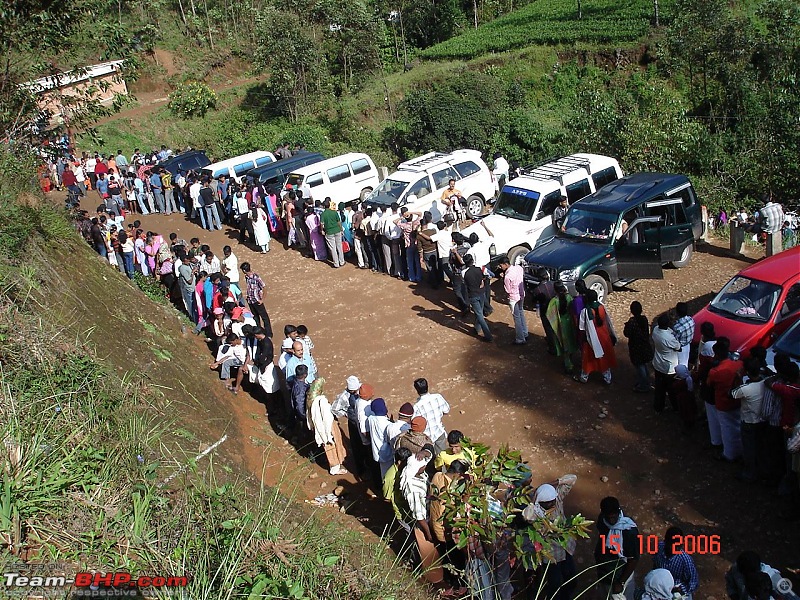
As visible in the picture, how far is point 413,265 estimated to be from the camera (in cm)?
1525

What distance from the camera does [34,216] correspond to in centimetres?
1031

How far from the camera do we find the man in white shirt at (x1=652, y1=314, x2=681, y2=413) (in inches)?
346

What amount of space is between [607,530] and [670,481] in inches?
101

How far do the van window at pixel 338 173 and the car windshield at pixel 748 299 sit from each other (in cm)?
1275

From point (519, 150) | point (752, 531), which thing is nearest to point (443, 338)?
point (752, 531)

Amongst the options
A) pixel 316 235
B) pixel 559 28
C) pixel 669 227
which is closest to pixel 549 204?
pixel 669 227

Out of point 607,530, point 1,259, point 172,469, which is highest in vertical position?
point 1,259

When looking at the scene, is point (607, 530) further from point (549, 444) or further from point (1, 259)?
point (1, 259)

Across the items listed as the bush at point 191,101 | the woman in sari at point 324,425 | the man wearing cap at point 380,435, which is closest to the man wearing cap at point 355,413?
the woman in sari at point 324,425

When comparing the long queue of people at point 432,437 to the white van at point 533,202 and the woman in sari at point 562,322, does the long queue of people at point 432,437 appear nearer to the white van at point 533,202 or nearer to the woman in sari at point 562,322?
the woman in sari at point 562,322

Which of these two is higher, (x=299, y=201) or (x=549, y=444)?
(x=299, y=201)

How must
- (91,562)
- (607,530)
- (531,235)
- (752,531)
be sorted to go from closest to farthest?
(91,562)
(607,530)
(752,531)
(531,235)

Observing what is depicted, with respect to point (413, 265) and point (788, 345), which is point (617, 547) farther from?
point (413, 265)

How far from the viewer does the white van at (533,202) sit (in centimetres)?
1495
